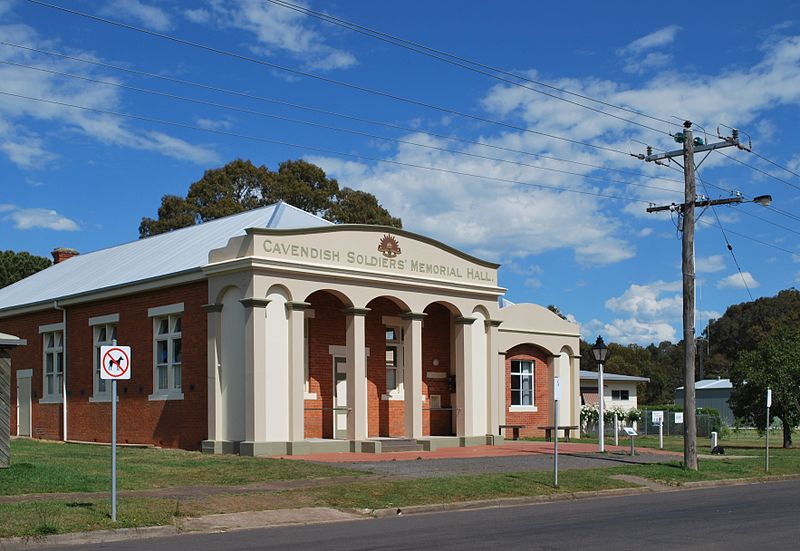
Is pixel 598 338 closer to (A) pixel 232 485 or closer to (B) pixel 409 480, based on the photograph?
(B) pixel 409 480

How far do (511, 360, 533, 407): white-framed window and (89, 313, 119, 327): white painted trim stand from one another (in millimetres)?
15059

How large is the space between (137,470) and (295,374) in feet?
20.2

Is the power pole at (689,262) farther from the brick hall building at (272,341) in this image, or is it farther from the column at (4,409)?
the column at (4,409)

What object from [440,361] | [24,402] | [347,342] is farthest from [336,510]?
[24,402]

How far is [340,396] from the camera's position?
29844 millimetres

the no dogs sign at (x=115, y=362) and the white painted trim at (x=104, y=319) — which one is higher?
the white painted trim at (x=104, y=319)

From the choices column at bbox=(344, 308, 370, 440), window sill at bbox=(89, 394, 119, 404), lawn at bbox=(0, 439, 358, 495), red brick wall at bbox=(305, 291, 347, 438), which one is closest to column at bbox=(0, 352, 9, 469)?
lawn at bbox=(0, 439, 358, 495)

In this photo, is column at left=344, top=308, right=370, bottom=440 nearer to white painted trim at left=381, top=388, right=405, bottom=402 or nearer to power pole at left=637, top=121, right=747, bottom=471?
white painted trim at left=381, top=388, right=405, bottom=402

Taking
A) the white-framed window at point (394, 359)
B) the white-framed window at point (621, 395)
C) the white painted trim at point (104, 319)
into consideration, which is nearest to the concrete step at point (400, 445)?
the white-framed window at point (394, 359)

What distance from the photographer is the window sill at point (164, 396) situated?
2832 cm

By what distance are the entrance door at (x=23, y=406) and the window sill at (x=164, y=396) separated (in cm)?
872

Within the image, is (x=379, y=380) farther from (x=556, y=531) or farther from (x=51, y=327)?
(x=556, y=531)

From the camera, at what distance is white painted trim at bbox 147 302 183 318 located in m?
28.3

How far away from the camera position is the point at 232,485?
19078mm
